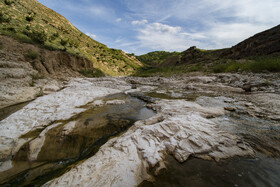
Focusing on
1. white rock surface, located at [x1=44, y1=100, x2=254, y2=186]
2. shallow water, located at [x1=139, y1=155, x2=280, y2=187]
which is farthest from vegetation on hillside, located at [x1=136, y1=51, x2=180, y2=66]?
shallow water, located at [x1=139, y1=155, x2=280, y2=187]

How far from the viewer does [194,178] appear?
4.79ft

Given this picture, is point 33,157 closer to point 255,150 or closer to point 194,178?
point 194,178

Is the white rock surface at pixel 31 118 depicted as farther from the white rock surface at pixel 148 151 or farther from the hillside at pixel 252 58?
the hillside at pixel 252 58

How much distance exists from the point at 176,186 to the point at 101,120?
103 inches

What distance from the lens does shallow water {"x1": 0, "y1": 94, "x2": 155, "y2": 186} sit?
A: 1701mm

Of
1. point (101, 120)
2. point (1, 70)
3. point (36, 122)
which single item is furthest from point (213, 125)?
point (1, 70)

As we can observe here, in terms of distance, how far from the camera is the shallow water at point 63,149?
1.70m

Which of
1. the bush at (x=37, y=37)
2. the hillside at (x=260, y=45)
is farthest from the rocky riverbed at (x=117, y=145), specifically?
the hillside at (x=260, y=45)

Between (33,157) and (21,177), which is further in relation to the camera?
(33,157)

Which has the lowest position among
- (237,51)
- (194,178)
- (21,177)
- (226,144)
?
(21,177)

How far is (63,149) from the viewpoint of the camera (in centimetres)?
227

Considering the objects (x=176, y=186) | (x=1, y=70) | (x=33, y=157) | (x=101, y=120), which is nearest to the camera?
(x=176, y=186)

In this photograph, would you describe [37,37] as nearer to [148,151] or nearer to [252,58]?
[148,151]

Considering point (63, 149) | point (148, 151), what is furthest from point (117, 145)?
point (63, 149)
